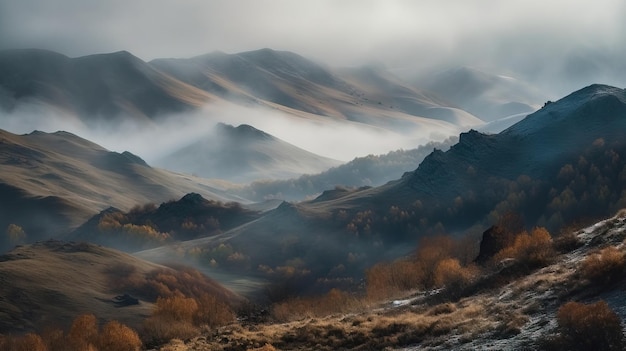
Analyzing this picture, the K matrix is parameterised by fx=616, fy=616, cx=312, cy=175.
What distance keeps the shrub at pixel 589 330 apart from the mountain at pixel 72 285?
10138 centimetres

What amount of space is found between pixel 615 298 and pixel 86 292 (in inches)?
5097

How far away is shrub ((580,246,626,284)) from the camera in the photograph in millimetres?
31375

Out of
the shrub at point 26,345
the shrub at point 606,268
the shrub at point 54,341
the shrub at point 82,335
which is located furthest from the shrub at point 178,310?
the shrub at point 606,268

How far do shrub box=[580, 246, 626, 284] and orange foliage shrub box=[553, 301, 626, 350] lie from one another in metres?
7.46

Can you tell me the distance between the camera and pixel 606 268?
3184 cm

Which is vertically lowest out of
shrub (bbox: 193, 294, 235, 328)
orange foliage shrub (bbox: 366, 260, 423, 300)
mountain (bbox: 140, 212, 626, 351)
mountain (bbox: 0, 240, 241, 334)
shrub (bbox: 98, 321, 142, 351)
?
mountain (bbox: 0, 240, 241, 334)

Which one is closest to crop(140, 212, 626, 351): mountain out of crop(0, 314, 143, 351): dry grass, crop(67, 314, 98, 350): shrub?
crop(0, 314, 143, 351): dry grass

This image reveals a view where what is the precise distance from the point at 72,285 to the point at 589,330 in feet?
448

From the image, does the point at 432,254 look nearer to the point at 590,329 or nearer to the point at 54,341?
the point at 54,341

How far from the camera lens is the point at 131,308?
13200cm

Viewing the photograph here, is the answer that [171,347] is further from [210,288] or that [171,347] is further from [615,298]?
[210,288]

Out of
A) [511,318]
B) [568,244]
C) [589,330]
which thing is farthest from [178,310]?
[589,330]

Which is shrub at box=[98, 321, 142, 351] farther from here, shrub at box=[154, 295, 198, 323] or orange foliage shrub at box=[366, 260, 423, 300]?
orange foliage shrub at box=[366, 260, 423, 300]

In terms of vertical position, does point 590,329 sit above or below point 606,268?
below
